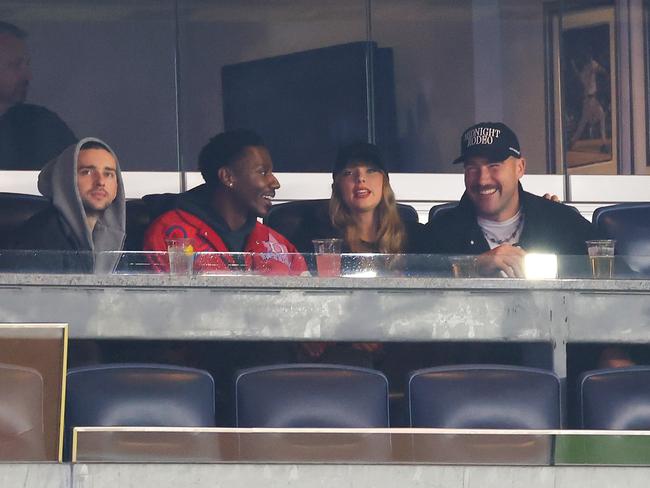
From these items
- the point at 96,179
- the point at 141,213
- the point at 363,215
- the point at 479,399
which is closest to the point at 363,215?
the point at 363,215

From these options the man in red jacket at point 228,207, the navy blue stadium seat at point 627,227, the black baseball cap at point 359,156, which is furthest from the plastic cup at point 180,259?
the navy blue stadium seat at point 627,227

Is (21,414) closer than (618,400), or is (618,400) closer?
(21,414)

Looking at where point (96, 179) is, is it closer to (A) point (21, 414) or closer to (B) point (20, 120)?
(A) point (21, 414)

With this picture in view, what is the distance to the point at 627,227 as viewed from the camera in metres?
5.50

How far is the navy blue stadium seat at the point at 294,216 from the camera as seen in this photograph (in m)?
5.46

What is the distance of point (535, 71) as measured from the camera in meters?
8.09

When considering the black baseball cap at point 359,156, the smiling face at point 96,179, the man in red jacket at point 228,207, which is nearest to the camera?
the smiling face at point 96,179

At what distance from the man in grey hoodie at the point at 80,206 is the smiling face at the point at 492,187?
1.30 meters

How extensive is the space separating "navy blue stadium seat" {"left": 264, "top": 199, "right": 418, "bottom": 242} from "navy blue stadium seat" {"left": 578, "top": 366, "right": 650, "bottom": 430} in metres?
1.98

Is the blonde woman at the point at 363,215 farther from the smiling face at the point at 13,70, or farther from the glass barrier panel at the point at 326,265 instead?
the smiling face at the point at 13,70

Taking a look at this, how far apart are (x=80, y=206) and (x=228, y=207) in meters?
0.82

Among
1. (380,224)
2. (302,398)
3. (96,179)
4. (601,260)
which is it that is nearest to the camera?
(302,398)

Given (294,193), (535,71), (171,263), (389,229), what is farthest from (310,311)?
(535,71)

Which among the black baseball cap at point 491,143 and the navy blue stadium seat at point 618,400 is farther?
the black baseball cap at point 491,143
